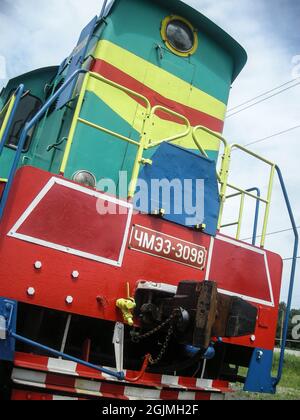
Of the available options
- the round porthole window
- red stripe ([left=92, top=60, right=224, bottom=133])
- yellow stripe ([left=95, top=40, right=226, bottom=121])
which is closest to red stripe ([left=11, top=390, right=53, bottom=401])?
red stripe ([left=92, top=60, right=224, bottom=133])

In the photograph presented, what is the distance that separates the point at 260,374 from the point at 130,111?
2.79 meters

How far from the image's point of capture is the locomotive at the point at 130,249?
2617mm

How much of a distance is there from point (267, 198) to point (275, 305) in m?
0.99

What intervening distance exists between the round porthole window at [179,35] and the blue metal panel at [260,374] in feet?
11.1

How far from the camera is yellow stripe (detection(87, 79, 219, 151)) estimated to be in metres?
4.06

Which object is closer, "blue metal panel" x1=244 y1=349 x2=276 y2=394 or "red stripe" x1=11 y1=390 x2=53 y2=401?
"red stripe" x1=11 y1=390 x2=53 y2=401

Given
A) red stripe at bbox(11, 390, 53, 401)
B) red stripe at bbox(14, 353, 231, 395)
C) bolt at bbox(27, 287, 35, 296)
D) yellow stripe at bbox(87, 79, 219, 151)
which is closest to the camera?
red stripe at bbox(11, 390, 53, 401)

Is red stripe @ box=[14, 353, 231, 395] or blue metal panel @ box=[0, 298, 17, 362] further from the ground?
blue metal panel @ box=[0, 298, 17, 362]

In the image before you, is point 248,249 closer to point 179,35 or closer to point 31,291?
point 31,291

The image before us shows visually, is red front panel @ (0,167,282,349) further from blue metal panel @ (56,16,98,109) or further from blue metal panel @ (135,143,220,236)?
blue metal panel @ (56,16,98,109)

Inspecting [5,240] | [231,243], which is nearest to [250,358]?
[231,243]

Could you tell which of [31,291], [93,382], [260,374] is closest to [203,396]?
[260,374]

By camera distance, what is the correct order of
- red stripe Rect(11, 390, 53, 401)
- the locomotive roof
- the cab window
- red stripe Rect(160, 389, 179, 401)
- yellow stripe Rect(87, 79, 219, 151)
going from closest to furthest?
red stripe Rect(11, 390, 53, 401), red stripe Rect(160, 389, 179, 401), yellow stripe Rect(87, 79, 219, 151), the locomotive roof, the cab window

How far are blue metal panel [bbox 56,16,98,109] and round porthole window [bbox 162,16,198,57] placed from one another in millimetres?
842
